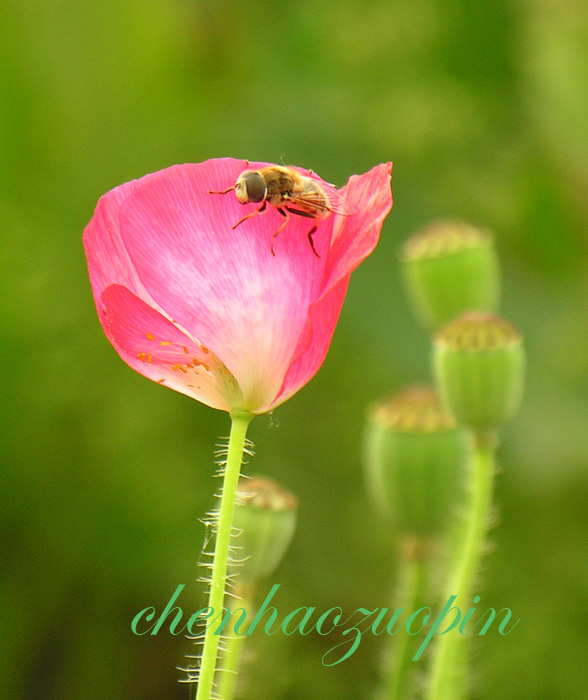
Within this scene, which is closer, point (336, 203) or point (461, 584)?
point (336, 203)

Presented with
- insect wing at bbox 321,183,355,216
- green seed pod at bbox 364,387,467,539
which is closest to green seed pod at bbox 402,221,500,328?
green seed pod at bbox 364,387,467,539

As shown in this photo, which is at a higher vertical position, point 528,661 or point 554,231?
point 554,231

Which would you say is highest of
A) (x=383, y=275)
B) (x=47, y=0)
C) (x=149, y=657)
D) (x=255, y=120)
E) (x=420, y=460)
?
(x=47, y=0)

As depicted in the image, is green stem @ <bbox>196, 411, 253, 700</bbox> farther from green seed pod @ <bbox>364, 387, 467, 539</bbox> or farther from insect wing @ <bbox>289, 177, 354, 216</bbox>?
green seed pod @ <bbox>364, 387, 467, 539</bbox>

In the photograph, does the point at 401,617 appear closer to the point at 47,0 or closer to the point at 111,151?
the point at 111,151

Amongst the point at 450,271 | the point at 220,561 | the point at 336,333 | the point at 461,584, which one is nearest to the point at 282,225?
the point at 220,561

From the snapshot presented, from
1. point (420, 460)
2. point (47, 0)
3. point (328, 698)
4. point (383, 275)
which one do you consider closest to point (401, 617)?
point (420, 460)

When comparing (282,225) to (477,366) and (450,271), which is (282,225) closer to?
(477,366)
